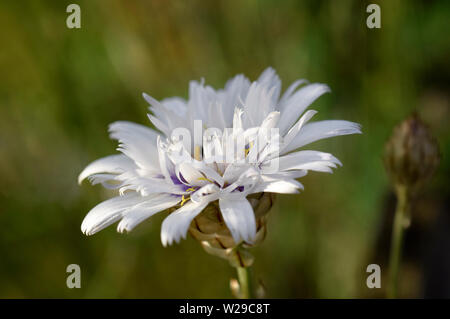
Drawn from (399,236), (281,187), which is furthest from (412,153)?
(281,187)

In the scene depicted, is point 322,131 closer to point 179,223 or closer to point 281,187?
point 281,187

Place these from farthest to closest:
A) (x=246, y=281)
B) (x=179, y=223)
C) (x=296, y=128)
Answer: (x=246, y=281)
(x=296, y=128)
(x=179, y=223)

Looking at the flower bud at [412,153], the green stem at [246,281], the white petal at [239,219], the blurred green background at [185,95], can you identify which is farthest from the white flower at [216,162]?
the blurred green background at [185,95]

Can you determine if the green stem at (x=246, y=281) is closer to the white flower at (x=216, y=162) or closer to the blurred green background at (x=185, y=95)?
the white flower at (x=216, y=162)

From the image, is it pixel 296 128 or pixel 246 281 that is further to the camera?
pixel 246 281

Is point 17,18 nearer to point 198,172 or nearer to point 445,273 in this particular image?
point 198,172

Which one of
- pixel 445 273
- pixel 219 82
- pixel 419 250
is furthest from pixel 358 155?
pixel 219 82

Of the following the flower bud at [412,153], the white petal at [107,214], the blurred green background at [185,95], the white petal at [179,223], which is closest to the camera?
the white petal at [179,223]
